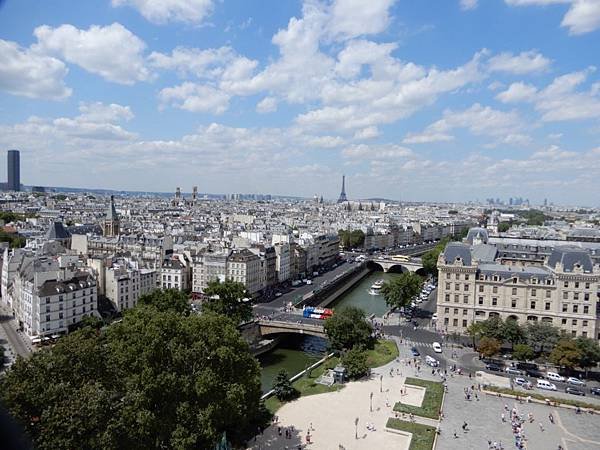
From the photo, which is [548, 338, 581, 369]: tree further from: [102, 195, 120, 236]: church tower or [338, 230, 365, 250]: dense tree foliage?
[338, 230, 365, 250]: dense tree foliage

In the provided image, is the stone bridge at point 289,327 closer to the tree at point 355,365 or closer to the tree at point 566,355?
the tree at point 355,365

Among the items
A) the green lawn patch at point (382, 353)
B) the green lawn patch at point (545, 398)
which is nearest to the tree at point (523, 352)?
the green lawn patch at point (545, 398)

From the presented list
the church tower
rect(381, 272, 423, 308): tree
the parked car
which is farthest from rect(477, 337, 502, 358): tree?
the church tower

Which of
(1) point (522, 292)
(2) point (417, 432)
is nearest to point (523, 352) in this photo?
(1) point (522, 292)

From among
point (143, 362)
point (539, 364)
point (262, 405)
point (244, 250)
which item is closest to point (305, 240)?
point (244, 250)

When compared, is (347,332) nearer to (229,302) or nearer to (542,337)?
(229,302)

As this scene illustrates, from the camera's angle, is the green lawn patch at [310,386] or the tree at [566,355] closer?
the green lawn patch at [310,386]

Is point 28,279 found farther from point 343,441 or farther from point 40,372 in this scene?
point 343,441
